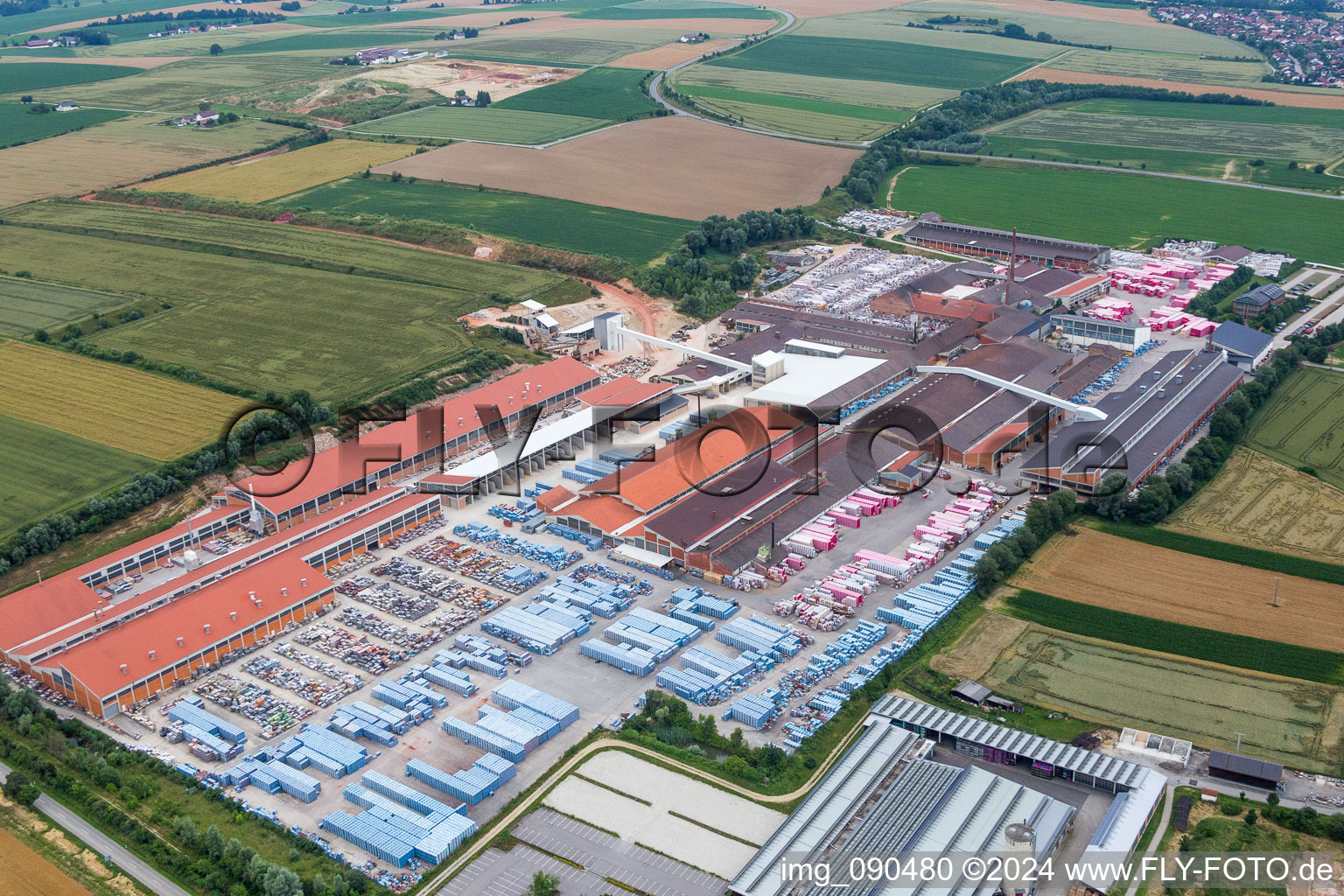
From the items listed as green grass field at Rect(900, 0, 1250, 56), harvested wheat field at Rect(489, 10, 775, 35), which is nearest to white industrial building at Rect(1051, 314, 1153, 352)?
green grass field at Rect(900, 0, 1250, 56)

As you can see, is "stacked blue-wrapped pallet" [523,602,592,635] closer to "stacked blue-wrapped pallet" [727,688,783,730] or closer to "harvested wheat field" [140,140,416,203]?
"stacked blue-wrapped pallet" [727,688,783,730]

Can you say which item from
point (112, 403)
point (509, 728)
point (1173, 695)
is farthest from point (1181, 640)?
point (112, 403)

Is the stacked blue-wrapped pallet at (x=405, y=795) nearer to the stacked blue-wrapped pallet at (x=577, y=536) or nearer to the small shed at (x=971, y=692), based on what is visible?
the stacked blue-wrapped pallet at (x=577, y=536)

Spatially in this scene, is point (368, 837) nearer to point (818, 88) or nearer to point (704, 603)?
point (704, 603)

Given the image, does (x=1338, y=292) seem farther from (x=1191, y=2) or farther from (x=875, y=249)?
(x=1191, y=2)

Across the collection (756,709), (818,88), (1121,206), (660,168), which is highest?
(818,88)

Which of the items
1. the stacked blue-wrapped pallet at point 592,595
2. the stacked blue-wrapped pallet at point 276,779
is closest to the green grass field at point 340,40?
the stacked blue-wrapped pallet at point 592,595

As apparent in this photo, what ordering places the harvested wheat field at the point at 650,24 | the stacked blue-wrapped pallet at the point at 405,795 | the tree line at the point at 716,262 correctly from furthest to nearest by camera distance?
the harvested wheat field at the point at 650,24
the tree line at the point at 716,262
the stacked blue-wrapped pallet at the point at 405,795
